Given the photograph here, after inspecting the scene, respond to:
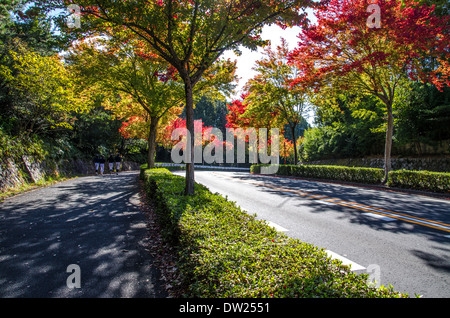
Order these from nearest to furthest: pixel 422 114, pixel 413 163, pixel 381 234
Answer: pixel 381 234
pixel 422 114
pixel 413 163

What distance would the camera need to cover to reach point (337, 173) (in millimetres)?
16188

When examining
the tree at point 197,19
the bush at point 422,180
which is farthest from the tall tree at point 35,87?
the bush at point 422,180

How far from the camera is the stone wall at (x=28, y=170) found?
8992mm

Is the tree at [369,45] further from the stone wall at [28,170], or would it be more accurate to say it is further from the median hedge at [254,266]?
the stone wall at [28,170]

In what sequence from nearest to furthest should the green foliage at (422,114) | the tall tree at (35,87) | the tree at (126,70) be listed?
the tall tree at (35,87) < the tree at (126,70) < the green foliage at (422,114)

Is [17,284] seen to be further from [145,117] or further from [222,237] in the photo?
[145,117]

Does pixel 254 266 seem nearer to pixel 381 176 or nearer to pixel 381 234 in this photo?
pixel 381 234

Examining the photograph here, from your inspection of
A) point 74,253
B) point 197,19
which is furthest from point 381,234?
point 197,19

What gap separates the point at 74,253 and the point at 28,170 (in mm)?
9657

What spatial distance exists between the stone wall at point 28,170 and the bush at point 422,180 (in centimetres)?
1687

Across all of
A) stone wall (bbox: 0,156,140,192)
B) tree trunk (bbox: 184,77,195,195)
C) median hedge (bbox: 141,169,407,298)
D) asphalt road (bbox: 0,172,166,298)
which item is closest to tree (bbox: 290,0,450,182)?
tree trunk (bbox: 184,77,195,195)

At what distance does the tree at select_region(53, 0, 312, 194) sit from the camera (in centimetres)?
607

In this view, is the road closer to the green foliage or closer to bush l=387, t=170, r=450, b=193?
bush l=387, t=170, r=450, b=193
